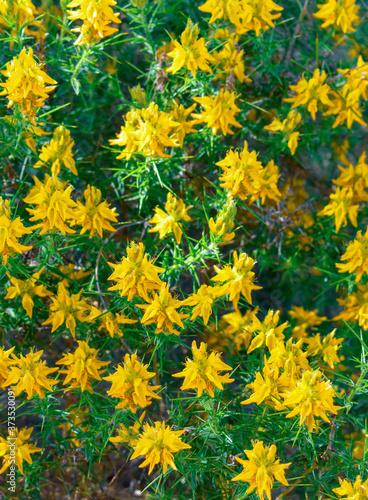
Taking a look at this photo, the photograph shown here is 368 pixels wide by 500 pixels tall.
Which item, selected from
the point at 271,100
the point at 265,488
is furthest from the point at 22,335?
the point at 271,100

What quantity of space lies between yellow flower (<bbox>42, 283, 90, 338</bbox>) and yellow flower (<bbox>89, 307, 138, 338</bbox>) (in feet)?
0.16

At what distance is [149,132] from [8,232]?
56 centimetres

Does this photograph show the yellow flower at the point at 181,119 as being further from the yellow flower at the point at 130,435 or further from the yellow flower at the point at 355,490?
the yellow flower at the point at 355,490

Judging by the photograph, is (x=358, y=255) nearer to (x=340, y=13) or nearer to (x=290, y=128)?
(x=290, y=128)

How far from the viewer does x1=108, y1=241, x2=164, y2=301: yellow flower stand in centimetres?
150

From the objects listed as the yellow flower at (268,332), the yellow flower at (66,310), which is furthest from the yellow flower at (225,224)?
the yellow flower at (66,310)

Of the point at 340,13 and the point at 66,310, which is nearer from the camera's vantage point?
the point at 66,310

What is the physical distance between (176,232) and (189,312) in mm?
295

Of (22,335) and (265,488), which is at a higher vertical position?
(265,488)

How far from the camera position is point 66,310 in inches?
66.9

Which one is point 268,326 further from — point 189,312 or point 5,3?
point 5,3

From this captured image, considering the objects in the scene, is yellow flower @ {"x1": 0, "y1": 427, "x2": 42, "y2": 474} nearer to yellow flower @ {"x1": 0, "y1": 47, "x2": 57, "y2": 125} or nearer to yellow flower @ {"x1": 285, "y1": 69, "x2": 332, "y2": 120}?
yellow flower @ {"x1": 0, "y1": 47, "x2": 57, "y2": 125}

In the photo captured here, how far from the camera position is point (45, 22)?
2.24 m

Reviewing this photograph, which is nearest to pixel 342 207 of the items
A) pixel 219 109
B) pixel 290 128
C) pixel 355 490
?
pixel 290 128
